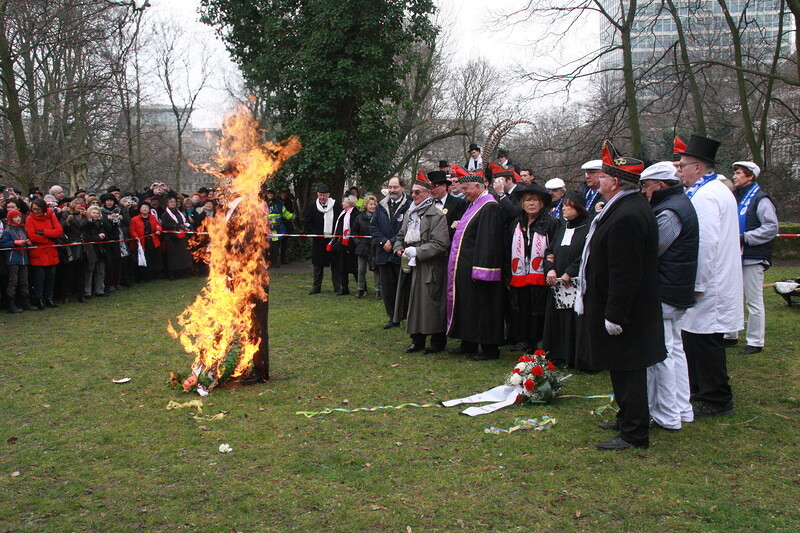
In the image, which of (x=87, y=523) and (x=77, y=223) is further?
(x=77, y=223)

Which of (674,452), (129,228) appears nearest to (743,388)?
(674,452)

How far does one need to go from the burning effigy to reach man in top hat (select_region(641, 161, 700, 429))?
389 cm

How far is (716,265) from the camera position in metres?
5.85

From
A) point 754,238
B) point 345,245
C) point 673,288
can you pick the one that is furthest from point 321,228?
point 673,288

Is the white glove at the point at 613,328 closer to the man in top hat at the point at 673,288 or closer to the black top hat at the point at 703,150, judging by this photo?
the man in top hat at the point at 673,288

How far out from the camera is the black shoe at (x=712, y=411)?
6.01 m

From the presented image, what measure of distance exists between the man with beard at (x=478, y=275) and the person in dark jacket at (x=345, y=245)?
5.91m

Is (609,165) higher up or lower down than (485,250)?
higher up

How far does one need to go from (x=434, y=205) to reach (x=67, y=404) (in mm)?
4998

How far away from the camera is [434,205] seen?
29.6 ft

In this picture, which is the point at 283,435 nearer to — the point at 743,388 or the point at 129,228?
the point at 743,388

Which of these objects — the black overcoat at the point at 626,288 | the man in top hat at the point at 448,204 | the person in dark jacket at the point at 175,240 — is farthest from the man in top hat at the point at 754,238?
the person in dark jacket at the point at 175,240

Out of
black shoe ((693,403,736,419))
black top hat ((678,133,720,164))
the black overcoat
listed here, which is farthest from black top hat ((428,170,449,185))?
black shoe ((693,403,736,419))

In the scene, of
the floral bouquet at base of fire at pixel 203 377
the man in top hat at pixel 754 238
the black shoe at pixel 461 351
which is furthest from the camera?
the black shoe at pixel 461 351
